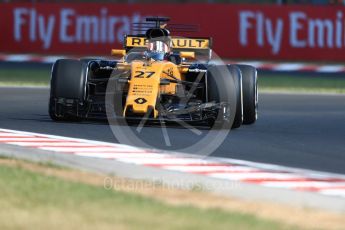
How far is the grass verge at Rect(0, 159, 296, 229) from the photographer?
7.32 meters

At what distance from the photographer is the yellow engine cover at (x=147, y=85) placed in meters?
13.7

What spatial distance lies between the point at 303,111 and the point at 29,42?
1369 cm

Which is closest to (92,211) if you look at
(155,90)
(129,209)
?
(129,209)

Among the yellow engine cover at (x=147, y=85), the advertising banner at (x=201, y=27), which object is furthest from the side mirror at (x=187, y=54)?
the advertising banner at (x=201, y=27)

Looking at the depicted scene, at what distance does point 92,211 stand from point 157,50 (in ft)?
24.1

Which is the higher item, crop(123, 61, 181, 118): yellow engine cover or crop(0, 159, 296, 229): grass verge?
crop(0, 159, 296, 229): grass verge

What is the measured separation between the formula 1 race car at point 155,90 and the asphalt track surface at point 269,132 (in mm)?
204

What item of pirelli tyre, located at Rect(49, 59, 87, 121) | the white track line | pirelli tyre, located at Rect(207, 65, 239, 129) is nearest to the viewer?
the white track line

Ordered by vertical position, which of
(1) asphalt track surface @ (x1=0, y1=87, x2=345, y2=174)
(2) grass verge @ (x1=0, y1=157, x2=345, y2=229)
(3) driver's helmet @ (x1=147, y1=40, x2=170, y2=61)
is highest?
(2) grass verge @ (x1=0, y1=157, x2=345, y2=229)

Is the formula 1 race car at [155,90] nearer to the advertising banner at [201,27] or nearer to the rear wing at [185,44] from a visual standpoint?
the rear wing at [185,44]

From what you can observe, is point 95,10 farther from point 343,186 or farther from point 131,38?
point 343,186

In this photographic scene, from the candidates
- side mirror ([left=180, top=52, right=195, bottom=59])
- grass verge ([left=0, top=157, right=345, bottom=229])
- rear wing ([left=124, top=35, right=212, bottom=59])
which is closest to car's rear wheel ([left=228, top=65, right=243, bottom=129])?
side mirror ([left=180, top=52, right=195, bottom=59])

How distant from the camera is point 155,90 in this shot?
13805 mm

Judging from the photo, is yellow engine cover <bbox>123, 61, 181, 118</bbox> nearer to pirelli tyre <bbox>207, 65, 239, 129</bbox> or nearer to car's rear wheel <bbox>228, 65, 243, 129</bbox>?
pirelli tyre <bbox>207, 65, 239, 129</bbox>
